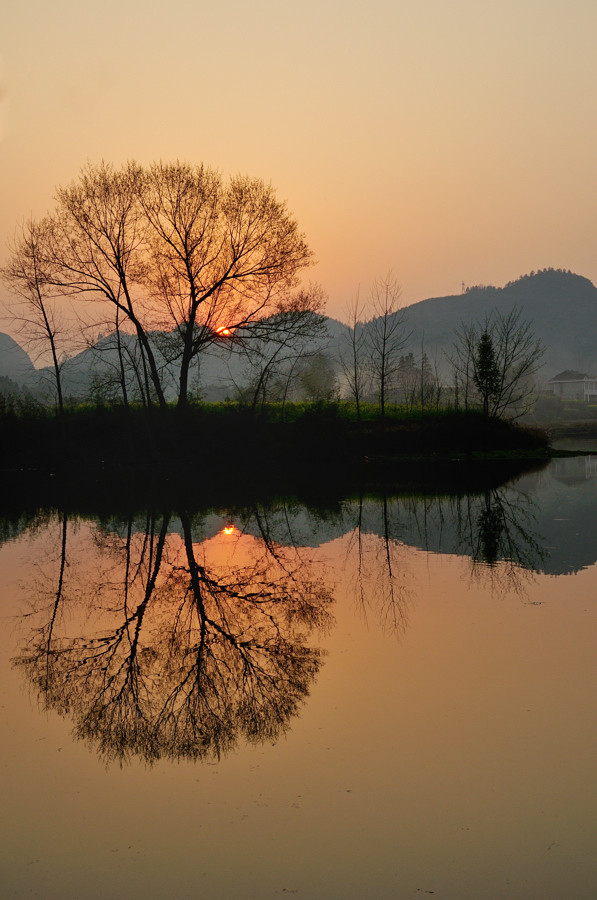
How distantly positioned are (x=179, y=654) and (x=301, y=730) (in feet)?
8.20

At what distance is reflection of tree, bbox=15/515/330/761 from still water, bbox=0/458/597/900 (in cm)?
3

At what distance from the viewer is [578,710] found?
6.41 meters

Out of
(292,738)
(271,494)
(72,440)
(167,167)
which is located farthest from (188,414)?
(292,738)

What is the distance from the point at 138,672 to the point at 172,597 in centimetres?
325

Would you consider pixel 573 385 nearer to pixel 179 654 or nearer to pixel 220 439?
pixel 220 439

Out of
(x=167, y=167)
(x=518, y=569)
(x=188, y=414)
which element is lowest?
(x=518, y=569)

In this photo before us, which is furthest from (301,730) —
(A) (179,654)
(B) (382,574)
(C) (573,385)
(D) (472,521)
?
(C) (573,385)

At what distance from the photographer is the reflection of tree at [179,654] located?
6.32 meters

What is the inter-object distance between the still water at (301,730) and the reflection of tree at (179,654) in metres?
0.03

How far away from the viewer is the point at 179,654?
827 cm

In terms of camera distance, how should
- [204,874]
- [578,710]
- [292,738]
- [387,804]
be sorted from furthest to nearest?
[578,710]
[292,738]
[387,804]
[204,874]

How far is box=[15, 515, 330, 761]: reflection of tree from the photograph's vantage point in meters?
6.32

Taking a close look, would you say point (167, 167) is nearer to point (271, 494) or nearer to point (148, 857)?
point (271, 494)

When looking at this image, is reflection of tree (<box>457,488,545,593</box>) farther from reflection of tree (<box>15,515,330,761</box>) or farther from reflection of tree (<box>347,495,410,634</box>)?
reflection of tree (<box>15,515,330,761</box>)
